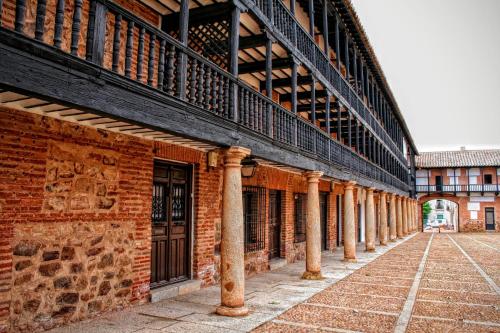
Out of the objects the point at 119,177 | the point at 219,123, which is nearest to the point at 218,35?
the point at 219,123

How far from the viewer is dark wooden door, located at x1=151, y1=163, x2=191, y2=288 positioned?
7.54 meters

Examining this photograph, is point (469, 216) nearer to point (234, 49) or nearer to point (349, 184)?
point (349, 184)

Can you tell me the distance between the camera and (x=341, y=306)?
23.8ft

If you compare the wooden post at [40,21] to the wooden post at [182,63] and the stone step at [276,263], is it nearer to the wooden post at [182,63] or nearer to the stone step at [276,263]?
the wooden post at [182,63]

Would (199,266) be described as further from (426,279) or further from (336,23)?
(336,23)

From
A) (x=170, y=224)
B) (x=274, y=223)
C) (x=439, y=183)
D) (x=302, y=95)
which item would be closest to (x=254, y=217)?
(x=274, y=223)

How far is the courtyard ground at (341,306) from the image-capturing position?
5.79 meters

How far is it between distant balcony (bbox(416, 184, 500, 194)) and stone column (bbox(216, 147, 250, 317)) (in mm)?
42687

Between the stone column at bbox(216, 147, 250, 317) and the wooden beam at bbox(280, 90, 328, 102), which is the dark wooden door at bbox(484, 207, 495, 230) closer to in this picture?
the wooden beam at bbox(280, 90, 328, 102)

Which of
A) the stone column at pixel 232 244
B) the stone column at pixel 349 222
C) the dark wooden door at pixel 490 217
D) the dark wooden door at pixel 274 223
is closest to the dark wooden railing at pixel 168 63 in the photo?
the stone column at pixel 232 244

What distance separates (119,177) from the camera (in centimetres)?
641

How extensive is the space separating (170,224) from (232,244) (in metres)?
1.85

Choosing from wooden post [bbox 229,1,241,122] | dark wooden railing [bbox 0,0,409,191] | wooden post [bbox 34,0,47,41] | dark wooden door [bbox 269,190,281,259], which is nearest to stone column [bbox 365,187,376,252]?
dark wooden railing [bbox 0,0,409,191]

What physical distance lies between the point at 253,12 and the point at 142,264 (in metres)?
4.93
